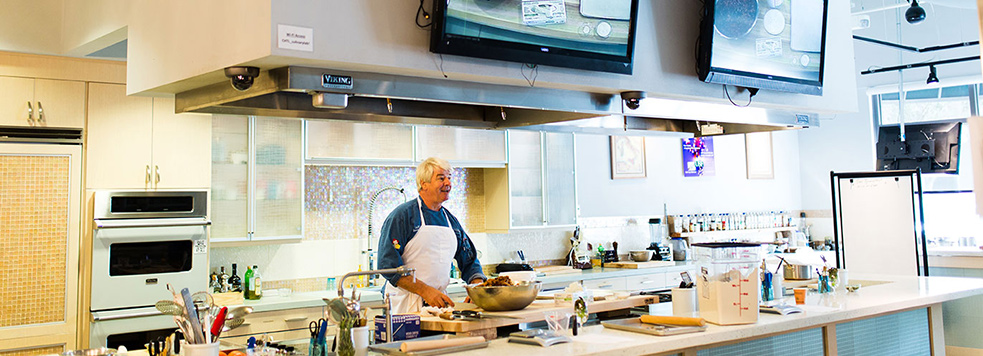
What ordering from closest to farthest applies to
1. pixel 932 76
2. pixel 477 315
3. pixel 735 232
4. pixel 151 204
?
1. pixel 477 315
2. pixel 151 204
3. pixel 932 76
4. pixel 735 232

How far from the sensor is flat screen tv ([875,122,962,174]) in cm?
862

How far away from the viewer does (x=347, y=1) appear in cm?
299

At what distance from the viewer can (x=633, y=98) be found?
12.9 feet

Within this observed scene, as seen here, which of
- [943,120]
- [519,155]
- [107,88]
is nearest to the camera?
[107,88]

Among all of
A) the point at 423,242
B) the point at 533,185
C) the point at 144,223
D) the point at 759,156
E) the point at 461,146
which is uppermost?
the point at 759,156

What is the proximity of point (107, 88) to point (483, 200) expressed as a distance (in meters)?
3.35

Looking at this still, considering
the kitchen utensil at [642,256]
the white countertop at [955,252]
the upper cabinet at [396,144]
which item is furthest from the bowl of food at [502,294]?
the white countertop at [955,252]

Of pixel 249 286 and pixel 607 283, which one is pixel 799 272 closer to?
pixel 607 283

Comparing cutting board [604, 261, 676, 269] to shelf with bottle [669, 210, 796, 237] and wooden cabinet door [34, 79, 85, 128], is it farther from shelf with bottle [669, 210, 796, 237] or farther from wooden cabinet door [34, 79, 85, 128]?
wooden cabinet door [34, 79, 85, 128]

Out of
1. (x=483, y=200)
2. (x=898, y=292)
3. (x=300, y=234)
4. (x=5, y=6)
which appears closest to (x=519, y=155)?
(x=483, y=200)

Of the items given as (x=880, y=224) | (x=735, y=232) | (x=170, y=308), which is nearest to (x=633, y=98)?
(x=170, y=308)

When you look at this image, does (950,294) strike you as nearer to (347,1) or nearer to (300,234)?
(347,1)

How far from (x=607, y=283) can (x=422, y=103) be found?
363 cm

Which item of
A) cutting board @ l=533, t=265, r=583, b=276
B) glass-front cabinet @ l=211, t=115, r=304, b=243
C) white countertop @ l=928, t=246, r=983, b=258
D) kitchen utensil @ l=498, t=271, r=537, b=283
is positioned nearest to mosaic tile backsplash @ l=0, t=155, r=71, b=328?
glass-front cabinet @ l=211, t=115, r=304, b=243
